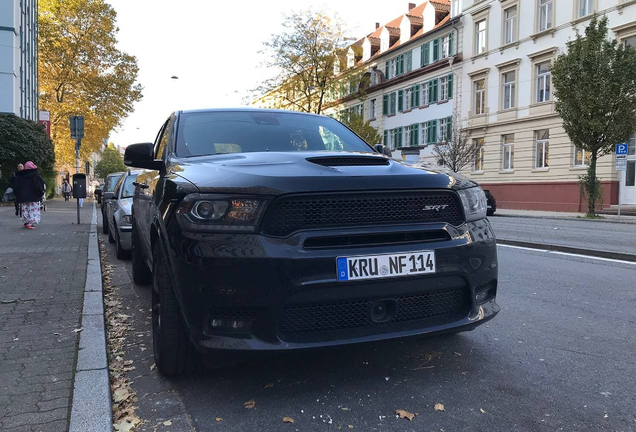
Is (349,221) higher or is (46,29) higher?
(46,29)

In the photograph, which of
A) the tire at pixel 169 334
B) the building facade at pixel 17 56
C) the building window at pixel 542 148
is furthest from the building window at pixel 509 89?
the tire at pixel 169 334

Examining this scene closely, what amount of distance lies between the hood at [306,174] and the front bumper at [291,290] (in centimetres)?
24

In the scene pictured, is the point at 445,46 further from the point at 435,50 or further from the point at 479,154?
the point at 479,154

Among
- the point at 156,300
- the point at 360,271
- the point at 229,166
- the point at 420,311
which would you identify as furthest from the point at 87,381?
the point at 420,311

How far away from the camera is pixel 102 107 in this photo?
34.9 metres

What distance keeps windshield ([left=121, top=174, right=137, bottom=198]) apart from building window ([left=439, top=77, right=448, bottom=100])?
3135 centimetres

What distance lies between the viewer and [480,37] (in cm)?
3447

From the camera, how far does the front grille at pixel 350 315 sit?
2.76m

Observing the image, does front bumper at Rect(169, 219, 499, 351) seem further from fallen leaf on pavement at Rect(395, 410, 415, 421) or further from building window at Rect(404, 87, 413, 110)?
building window at Rect(404, 87, 413, 110)

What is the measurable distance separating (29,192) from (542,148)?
2548 cm

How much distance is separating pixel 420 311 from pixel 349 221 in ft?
2.16

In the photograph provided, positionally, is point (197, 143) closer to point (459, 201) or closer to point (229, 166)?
point (229, 166)

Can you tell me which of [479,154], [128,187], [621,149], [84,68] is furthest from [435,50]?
[128,187]

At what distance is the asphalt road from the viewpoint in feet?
8.90
